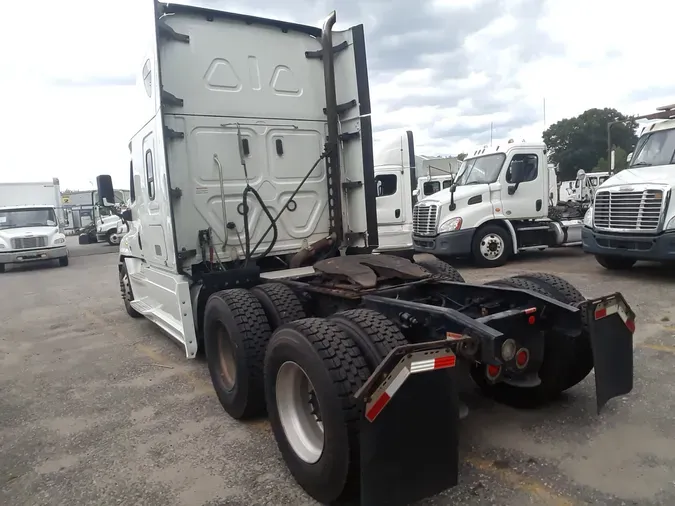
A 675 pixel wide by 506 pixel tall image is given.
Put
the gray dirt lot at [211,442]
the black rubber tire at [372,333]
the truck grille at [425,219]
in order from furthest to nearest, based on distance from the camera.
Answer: the truck grille at [425,219] < the gray dirt lot at [211,442] < the black rubber tire at [372,333]

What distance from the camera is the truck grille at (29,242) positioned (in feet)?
53.2

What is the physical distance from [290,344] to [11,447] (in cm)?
251

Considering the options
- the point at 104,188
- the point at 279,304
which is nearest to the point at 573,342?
the point at 279,304

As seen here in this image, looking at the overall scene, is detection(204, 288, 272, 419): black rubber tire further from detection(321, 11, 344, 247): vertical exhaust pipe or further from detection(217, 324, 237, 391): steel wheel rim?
detection(321, 11, 344, 247): vertical exhaust pipe

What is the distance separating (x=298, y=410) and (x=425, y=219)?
909 cm

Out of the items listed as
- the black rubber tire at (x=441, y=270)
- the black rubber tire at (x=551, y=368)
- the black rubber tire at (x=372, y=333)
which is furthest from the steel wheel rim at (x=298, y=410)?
the black rubber tire at (x=441, y=270)

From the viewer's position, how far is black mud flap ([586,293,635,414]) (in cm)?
299

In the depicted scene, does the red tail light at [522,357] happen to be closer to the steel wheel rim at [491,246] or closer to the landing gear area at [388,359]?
the landing gear area at [388,359]

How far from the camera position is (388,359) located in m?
2.27

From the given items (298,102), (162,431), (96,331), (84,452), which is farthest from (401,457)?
(96,331)

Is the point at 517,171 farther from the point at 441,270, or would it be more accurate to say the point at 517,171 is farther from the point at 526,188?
the point at 441,270

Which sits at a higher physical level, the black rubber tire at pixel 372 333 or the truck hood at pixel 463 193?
the truck hood at pixel 463 193

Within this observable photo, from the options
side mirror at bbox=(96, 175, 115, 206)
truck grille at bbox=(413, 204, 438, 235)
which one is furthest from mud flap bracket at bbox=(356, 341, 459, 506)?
truck grille at bbox=(413, 204, 438, 235)

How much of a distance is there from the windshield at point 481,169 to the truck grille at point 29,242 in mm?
13247
